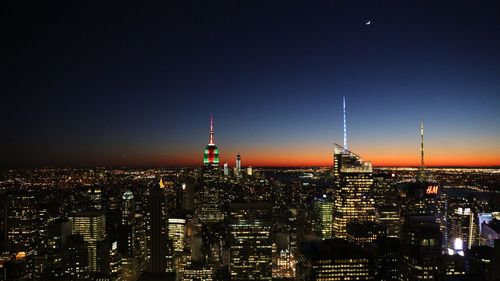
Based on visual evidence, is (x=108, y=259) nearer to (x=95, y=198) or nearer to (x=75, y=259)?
(x=75, y=259)

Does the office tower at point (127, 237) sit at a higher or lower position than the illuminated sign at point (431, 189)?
lower

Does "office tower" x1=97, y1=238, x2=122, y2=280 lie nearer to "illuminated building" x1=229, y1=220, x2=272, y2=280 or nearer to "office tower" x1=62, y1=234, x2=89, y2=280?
"office tower" x1=62, y1=234, x2=89, y2=280

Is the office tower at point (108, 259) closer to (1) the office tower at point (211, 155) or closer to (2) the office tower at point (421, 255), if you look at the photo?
(2) the office tower at point (421, 255)

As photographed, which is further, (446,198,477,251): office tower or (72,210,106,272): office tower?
(446,198,477,251): office tower

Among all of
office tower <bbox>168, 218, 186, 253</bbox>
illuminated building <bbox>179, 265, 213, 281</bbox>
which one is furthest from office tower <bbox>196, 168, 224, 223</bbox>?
illuminated building <bbox>179, 265, 213, 281</bbox>

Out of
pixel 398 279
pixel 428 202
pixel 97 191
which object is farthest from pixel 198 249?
pixel 428 202

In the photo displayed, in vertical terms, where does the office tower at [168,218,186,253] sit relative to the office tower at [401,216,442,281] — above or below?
below

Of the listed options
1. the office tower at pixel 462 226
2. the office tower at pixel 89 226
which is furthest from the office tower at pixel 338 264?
the office tower at pixel 89 226
